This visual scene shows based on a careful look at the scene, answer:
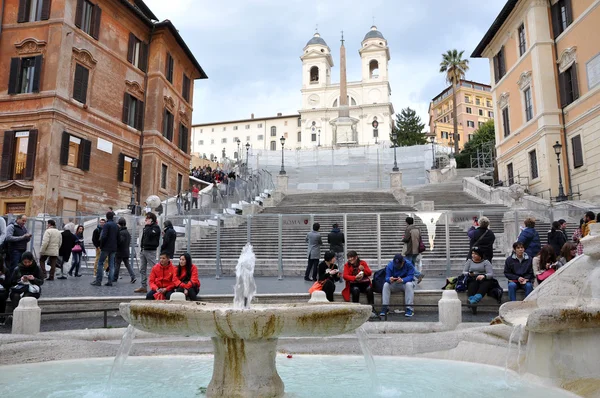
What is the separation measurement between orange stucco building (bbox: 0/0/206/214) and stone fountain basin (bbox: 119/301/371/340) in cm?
2023

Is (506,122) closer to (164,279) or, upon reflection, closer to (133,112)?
(133,112)

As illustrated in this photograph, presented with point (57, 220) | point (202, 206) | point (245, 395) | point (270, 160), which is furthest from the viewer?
point (270, 160)

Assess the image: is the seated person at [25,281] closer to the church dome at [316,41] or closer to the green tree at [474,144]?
the green tree at [474,144]

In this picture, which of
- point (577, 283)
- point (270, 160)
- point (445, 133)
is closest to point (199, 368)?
point (577, 283)

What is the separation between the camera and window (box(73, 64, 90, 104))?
78.2 feet

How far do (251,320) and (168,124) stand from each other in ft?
98.5

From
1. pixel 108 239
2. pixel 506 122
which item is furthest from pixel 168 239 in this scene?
pixel 506 122

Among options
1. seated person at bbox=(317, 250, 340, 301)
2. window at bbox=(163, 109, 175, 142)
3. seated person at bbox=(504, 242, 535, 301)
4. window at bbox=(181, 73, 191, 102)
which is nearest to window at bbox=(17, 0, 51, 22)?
window at bbox=(163, 109, 175, 142)

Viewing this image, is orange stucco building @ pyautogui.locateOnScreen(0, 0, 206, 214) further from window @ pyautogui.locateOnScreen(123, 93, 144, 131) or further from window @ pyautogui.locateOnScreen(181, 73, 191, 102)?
window @ pyautogui.locateOnScreen(181, 73, 191, 102)

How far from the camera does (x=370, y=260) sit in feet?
46.2

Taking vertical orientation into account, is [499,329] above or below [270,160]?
below

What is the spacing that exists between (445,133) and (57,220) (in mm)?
90603

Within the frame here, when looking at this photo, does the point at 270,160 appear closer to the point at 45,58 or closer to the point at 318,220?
the point at 45,58

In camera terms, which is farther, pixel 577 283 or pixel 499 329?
pixel 499 329
